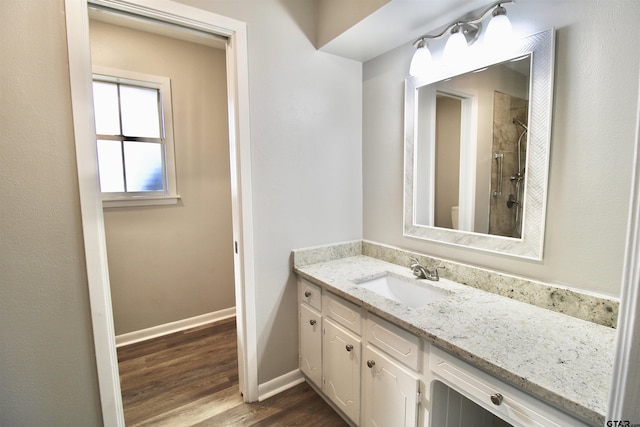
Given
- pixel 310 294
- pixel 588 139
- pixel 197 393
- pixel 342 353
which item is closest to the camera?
pixel 588 139

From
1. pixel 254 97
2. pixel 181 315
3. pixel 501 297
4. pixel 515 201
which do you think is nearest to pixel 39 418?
pixel 181 315

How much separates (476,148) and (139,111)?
260 centimetres

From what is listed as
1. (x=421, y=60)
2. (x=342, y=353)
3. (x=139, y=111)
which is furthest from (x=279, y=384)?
(x=139, y=111)

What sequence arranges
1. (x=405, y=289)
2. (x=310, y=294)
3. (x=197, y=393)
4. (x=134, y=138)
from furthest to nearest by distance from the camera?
(x=134, y=138) < (x=197, y=393) < (x=310, y=294) < (x=405, y=289)

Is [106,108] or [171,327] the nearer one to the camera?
[106,108]

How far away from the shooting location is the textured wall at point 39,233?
3.85 ft

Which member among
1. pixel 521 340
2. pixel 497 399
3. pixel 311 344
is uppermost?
pixel 521 340

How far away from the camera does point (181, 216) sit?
2.70 m

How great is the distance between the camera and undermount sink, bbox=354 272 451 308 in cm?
157

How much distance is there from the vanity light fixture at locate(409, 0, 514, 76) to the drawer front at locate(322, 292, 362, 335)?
1332 mm

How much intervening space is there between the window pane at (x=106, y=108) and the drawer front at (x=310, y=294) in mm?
2018

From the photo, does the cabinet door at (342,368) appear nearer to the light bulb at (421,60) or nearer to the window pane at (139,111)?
the light bulb at (421,60)

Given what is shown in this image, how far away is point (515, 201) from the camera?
54.5 inches

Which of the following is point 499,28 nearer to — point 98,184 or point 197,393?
point 98,184
